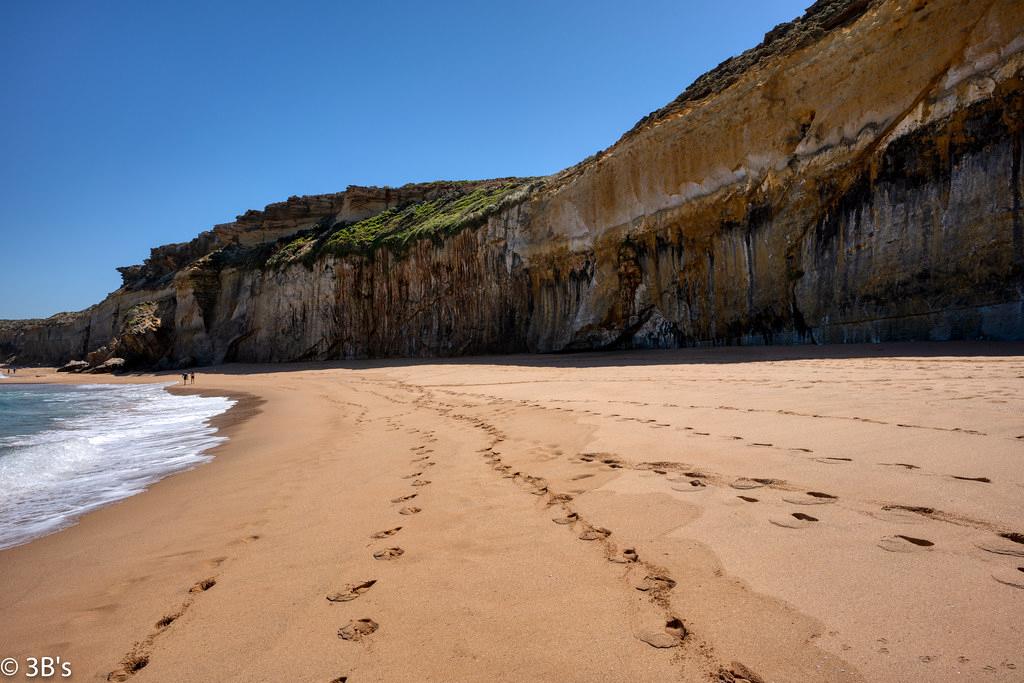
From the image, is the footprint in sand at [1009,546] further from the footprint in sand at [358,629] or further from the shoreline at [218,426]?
the shoreline at [218,426]

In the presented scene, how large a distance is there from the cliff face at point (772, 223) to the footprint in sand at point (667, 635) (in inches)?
426

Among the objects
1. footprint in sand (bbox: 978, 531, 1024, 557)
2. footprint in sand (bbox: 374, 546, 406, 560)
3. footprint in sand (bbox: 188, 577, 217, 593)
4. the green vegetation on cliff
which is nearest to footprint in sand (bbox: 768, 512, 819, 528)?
footprint in sand (bbox: 978, 531, 1024, 557)

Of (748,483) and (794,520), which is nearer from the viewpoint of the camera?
(794,520)

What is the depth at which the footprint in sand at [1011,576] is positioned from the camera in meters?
1.58

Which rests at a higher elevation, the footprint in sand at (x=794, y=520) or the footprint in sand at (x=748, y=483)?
the footprint in sand at (x=748, y=483)

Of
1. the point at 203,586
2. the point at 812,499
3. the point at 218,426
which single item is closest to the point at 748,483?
the point at 812,499

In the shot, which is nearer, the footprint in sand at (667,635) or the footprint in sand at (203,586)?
the footprint in sand at (667,635)

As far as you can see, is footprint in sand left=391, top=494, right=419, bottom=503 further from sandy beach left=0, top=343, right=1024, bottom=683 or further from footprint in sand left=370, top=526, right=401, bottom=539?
footprint in sand left=370, top=526, right=401, bottom=539

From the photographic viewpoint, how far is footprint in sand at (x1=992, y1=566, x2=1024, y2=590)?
5.17 feet

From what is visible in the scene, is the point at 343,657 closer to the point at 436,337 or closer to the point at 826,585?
the point at 826,585

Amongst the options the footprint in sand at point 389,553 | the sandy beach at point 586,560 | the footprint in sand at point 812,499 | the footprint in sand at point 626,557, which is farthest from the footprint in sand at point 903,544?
the footprint in sand at point 389,553

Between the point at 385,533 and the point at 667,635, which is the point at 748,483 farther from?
the point at 385,533

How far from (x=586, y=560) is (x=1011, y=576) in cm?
143

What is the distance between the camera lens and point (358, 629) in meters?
1.81
